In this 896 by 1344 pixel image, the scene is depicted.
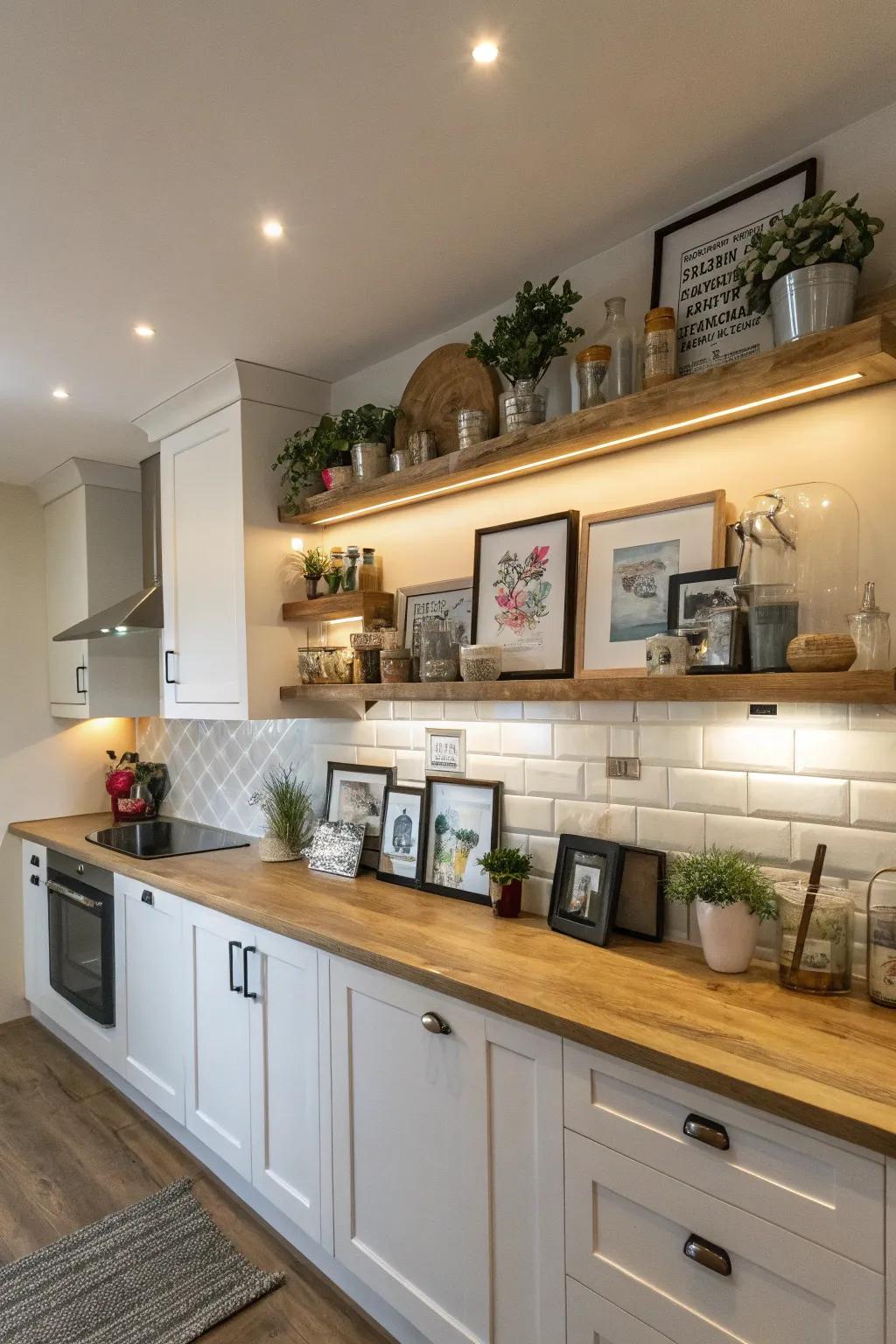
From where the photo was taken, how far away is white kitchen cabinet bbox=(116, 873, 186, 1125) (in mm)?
2514

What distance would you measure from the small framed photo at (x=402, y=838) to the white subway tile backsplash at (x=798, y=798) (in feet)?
3.31

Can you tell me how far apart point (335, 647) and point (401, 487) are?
0.61 meters

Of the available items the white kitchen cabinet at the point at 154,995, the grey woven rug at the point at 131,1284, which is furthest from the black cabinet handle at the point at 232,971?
the grey woven rug at the point at 131,1284

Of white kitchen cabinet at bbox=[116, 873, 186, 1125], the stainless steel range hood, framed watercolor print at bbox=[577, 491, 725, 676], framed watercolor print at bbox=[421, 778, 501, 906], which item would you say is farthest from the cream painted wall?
framed watercolor print at bbox=[577, 491, 725, 676]

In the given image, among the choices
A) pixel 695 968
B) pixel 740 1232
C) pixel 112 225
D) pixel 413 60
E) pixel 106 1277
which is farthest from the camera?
pixel 106 1277

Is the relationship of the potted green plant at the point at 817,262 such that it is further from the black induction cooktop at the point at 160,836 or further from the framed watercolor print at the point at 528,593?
the black induction cooktop at the point at 160,836

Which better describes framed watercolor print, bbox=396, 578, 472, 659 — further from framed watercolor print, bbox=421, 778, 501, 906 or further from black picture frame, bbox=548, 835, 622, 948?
black picture frame, bbox=548, 835, 622, 948

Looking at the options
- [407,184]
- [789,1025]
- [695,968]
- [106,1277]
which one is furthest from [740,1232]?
[407,184]

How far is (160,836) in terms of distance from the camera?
11.8 feet

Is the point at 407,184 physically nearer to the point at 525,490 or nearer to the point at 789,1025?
the point at 525,490

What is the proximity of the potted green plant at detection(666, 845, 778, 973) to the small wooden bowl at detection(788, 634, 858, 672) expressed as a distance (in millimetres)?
439

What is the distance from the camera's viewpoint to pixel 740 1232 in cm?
116

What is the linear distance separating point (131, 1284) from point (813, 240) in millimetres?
2844

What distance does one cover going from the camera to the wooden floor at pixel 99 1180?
192 centimetres
